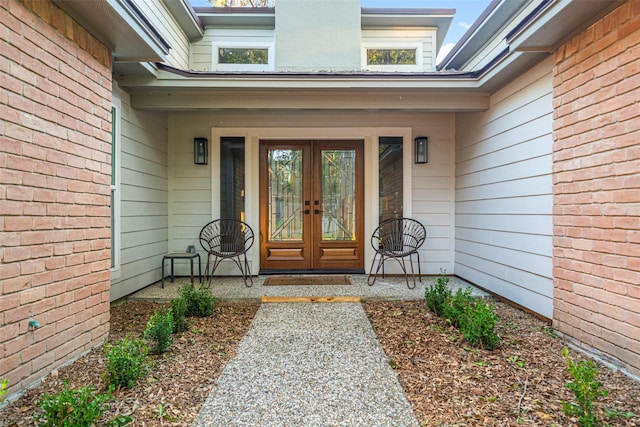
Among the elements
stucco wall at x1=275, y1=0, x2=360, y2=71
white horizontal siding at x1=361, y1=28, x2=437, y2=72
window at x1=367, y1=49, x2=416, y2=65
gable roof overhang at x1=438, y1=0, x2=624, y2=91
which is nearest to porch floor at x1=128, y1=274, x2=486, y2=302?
gable roof overhang at x1=438, y1=0, x2=624, y2=91

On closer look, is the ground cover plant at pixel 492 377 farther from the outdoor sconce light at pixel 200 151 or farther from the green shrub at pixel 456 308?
the outdoor sconce light at pixel 200 151

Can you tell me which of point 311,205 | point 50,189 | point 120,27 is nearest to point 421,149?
point 311,205

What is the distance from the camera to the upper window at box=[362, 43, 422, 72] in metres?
5.32

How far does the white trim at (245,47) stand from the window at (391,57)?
161 cm

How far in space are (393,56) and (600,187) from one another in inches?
161

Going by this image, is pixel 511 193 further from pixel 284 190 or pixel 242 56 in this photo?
pixel 242 56

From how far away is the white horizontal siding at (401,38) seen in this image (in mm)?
5328

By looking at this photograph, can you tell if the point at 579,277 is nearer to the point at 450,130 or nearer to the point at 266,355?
the point at 266,355

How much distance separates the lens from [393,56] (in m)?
5.38

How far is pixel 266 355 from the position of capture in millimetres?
2248

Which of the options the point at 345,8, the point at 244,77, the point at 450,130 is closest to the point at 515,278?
the point at 450,130

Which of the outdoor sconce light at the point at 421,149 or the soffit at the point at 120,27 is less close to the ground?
the soffit at the point at 120,27

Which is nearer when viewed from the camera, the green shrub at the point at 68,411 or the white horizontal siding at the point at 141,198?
the green shrub at the point at 68,411

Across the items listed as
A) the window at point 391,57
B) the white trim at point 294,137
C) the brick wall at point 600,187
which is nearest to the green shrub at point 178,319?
the white trim at point 294,137
